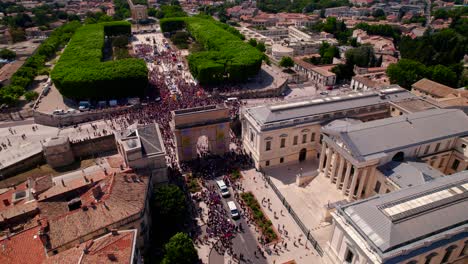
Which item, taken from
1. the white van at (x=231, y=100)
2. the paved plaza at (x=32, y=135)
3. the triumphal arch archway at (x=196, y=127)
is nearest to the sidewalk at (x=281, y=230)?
the triumphal arch archway at (x=196, y=127)

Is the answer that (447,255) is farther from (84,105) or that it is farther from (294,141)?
(84,105)

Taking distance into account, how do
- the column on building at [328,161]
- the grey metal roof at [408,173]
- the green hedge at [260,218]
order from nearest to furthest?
the grey metal roof at [408,173]
the green hedge at [260,218]
the column on building at [328,161]

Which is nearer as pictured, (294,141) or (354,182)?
(354,182)

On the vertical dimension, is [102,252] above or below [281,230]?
above

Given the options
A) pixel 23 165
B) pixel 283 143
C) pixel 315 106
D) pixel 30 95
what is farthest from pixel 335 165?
pixel 30 95

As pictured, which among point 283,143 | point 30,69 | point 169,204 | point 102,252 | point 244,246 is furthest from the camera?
point 30,69

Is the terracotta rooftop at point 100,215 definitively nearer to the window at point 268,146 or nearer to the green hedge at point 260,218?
the green hedge at point 260,218

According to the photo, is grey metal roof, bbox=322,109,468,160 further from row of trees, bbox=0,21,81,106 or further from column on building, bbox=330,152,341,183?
row of trees, bbox=0,21,81,106

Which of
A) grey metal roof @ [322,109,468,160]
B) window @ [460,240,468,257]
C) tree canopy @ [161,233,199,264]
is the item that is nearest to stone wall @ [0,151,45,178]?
tree canopy @ [161,233,199,264]
